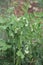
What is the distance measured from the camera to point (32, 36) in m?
2.45

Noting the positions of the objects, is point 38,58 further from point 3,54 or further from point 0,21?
point 0,21

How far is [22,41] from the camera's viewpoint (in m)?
2.45

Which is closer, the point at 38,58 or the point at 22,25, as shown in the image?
the point at 22,25

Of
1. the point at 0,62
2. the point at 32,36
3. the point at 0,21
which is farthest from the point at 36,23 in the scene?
the point at 0,62

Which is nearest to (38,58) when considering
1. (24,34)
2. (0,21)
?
(24,34)

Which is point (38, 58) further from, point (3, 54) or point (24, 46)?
point (3, 54)

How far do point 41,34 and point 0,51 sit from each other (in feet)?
1.50

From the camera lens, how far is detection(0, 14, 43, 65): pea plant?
2385 mm

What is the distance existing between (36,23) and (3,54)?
0.47 metres

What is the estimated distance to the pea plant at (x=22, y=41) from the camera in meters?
2.38

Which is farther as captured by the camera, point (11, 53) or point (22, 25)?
point (11, 53)

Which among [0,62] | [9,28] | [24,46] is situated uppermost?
[9,28]

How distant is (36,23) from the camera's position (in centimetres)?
244

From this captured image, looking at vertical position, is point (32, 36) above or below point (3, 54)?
above
